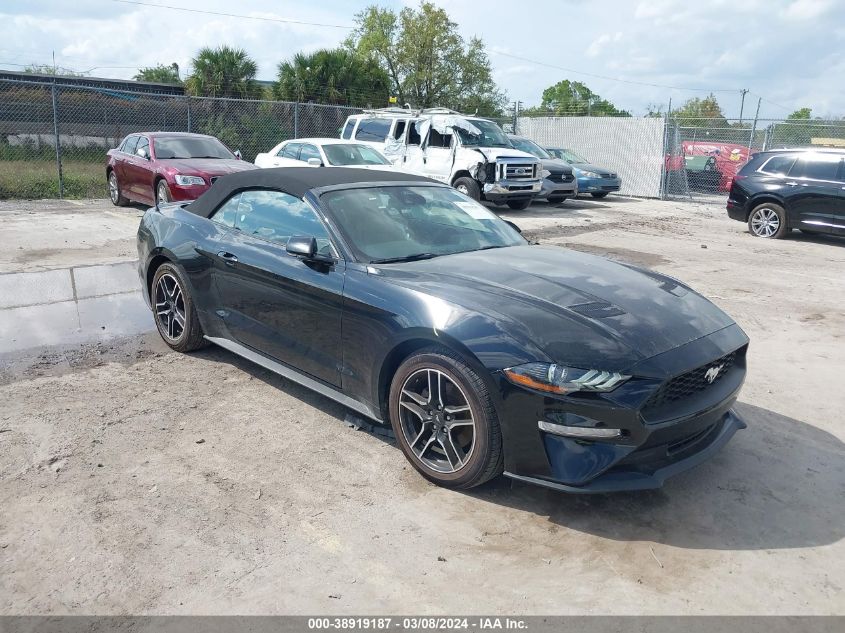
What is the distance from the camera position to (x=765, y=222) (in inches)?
520

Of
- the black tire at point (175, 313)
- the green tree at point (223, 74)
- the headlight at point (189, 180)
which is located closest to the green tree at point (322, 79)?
the green tree at point (223, 74)

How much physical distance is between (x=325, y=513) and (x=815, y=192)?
11811mm

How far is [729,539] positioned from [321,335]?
2392 millimetres

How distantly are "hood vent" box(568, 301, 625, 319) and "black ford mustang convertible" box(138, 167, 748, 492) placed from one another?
13 mm

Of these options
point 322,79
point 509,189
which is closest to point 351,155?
point 509,189

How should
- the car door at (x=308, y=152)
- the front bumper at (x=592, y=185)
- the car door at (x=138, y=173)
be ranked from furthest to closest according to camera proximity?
the front bumper at (x=592, y=185)
the car door at (x=308, y=152)
the car door at (x=138, y=173)

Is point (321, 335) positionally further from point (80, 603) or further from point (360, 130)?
point (360, 130)

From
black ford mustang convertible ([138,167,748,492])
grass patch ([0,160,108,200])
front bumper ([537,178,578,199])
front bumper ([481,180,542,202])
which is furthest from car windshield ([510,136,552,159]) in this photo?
black ford mustang convertible ([138,167,748,492])

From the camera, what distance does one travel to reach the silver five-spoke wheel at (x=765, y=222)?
1305 cm

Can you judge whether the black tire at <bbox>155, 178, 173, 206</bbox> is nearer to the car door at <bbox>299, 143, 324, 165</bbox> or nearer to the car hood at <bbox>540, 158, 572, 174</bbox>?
the car door at <bbox>299, 143, 324, 165</bbox>

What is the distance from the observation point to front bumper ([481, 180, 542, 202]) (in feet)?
50.8

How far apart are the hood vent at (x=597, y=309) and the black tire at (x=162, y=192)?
9.97m

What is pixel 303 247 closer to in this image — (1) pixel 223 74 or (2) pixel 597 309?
(2) pixel 597 309

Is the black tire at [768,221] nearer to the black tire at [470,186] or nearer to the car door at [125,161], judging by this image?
the black tire at [470,186]
